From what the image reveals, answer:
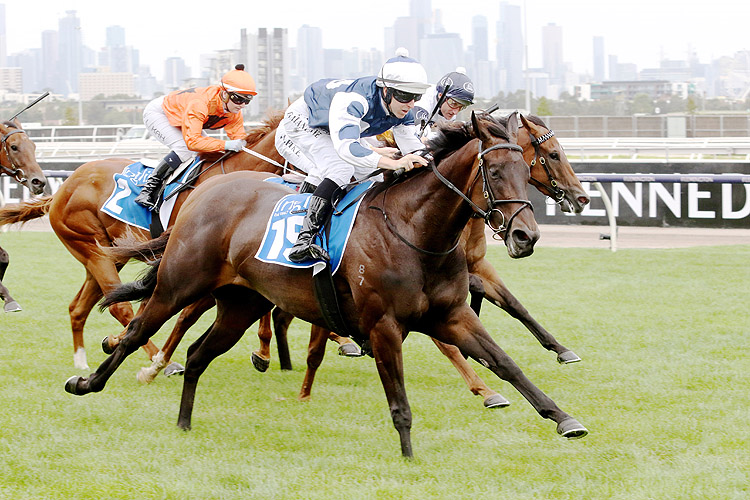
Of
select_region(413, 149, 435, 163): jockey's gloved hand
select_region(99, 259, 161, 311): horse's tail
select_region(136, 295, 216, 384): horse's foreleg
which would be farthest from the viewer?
select_region(136, 295, 216, 384): horse's foreleg

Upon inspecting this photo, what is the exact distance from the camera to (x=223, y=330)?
16.2 ft

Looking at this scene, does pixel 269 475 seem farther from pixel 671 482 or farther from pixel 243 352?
pixel 243 352

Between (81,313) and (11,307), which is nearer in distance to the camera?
(81,313)

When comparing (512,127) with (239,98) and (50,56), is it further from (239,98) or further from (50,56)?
(50,56)

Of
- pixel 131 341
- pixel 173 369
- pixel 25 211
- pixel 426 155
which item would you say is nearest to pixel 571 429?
pixel 426 155

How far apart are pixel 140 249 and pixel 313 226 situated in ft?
4.36

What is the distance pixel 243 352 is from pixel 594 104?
1691 inches

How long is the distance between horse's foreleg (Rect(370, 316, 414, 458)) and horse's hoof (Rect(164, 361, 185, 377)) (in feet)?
7.05

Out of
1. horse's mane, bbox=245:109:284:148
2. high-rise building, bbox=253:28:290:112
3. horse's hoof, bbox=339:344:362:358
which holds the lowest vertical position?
horse's hoof, bbox=339:344:362:358

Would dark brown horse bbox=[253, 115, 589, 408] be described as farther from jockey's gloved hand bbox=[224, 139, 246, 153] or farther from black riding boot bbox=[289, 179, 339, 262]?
black riding boot bbox=[289, 179, 339, 262]

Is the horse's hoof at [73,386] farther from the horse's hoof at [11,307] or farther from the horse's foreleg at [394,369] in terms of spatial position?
the horse's hoof at [11,307]

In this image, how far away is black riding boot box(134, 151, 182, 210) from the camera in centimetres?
627

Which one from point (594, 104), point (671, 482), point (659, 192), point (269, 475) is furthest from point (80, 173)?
point (594, 104)

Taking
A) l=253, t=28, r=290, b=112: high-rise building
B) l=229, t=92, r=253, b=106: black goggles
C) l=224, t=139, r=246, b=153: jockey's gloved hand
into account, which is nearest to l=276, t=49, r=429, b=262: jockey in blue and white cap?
l=224, t=139, r=246, b=153: jockey's gloved hand
